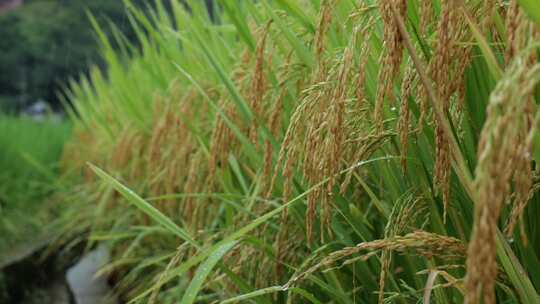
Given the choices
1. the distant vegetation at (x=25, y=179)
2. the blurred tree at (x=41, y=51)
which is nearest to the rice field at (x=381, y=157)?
the distant vegetation at (x=25, y=179)

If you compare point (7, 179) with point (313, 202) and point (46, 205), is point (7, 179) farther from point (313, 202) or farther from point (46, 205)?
point (313, 202)

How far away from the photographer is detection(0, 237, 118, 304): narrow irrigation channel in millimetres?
3209

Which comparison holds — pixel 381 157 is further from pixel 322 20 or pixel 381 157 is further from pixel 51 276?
pixel 51 276

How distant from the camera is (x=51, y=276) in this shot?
3615 millimetres

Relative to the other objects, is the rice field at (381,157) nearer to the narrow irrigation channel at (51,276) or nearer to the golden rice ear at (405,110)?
the golden rice ear at (405,110)

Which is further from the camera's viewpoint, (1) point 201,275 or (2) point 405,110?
(1) point 201,275

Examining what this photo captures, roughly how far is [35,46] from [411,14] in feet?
85.0

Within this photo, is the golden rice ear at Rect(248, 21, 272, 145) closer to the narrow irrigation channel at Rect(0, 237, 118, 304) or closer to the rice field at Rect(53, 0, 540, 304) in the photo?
the rice field at Rect(53, 0, 540, 304)

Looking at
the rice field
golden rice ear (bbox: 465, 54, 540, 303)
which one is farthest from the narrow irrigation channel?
golden rice ear (bbox: 465, 54, 540, 303)

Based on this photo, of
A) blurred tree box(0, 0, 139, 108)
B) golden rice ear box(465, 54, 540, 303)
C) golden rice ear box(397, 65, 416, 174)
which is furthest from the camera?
blurred tree box(0, 0, 139, 108)

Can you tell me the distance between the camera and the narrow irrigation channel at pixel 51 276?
3209 mm

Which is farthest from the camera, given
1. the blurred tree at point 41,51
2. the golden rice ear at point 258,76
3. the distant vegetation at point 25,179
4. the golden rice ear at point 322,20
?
the blurred tree at point 41,51

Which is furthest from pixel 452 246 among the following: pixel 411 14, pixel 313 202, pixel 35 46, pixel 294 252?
pixel 35 46

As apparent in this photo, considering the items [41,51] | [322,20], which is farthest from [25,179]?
[41,51]
